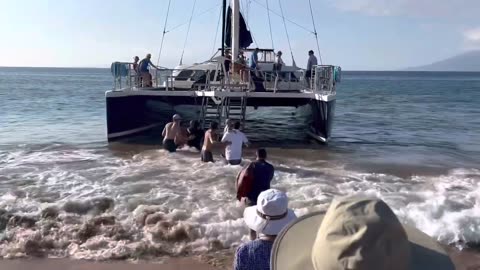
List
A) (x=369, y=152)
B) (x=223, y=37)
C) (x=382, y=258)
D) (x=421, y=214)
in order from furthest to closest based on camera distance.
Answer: (x=223, y=37) → (x=369, y=152) → (x=421, y=214) → (x=382, y=258)

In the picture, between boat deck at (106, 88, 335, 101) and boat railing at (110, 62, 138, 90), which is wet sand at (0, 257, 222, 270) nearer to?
boat deck at (106, 88, 335, 101)

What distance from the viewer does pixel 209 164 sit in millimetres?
12078

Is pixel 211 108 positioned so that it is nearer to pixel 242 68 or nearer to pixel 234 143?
pixel 242 68

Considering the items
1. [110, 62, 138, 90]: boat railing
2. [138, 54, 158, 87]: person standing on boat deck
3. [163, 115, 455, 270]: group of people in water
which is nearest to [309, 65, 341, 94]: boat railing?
[138, 54, 158, 87]: person standing on boat deck

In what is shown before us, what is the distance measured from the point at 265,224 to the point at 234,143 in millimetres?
7247

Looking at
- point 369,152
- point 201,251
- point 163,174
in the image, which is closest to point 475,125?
point 369,152

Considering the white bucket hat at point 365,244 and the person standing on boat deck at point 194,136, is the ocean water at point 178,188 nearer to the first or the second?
the person standing on boat deck at point 194,136

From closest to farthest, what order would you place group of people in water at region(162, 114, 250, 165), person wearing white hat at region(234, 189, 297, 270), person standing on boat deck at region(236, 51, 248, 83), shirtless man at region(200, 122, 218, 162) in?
1. person wearing white hat at region(234, 189, 297, 270)
2. group of people in water at region(162, 114, 250, 165)
3. shirtless man at region(200, 122, 218, 162)
4. person standing on boat deck at region(236, 51, 248, 83)

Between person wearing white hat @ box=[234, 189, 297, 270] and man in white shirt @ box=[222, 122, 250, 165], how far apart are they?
6.86 m

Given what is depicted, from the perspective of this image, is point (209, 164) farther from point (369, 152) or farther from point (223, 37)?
point (223, 37)

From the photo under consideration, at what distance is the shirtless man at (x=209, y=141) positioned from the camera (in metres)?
11.4

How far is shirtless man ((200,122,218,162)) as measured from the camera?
11.4 meters

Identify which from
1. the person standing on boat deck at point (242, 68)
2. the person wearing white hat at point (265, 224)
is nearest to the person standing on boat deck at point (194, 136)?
the person standing on boat deck at point (242, 68)

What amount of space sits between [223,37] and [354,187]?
11.4 meters
